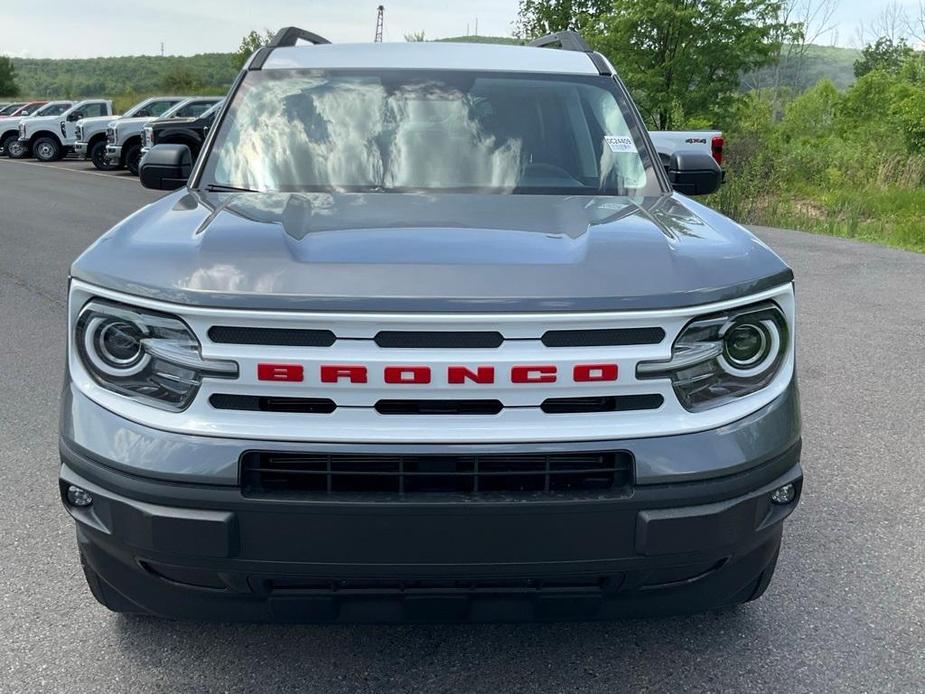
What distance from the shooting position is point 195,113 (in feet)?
69.6

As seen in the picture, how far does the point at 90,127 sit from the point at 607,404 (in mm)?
24806

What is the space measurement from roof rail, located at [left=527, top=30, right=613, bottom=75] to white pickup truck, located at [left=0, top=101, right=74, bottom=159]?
27.9 m

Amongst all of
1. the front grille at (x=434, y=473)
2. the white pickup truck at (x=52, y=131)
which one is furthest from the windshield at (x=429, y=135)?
the white pickup truck at (x=52, y=131)

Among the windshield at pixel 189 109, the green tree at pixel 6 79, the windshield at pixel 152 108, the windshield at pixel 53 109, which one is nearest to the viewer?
the windshield at pixel 189 109

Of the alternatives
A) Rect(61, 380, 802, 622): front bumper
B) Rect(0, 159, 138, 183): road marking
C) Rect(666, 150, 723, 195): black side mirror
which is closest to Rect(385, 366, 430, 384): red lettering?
Rect(61, 380, 802, 622): front bumper

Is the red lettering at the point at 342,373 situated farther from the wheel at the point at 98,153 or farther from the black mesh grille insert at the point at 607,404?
the wheel at the point at 98,153

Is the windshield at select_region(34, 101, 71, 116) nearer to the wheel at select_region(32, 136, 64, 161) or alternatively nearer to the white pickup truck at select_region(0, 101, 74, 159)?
the white pickup truck at select_region(0, 101, 74, 159)

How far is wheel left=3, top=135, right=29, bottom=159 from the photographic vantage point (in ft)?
97.4

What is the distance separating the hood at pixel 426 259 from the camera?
207 centimetres

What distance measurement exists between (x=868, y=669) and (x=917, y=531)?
1124 millimetres

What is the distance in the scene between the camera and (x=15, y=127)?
30719mm

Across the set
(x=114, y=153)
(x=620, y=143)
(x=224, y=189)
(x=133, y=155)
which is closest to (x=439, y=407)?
(x=224, y=189)

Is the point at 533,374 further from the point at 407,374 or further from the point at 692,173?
the point at 692,173

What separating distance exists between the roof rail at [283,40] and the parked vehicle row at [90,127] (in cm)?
1612
